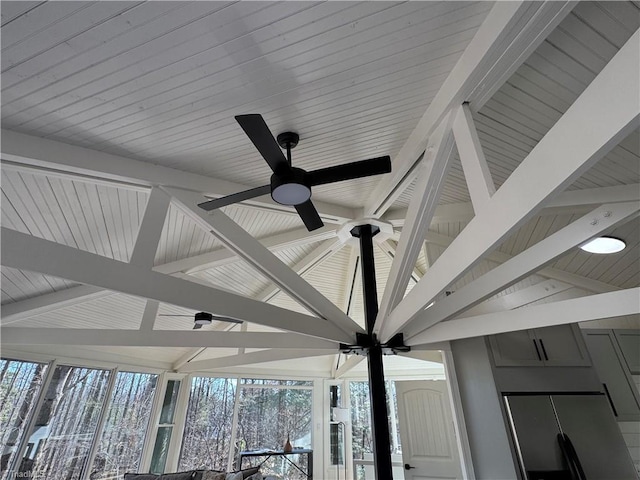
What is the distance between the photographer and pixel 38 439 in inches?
166

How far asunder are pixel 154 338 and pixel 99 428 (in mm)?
3160

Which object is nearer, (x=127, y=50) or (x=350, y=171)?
(x=127, y=50)

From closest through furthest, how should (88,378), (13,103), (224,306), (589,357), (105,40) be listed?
(105,40) < (13,103) < (224,306) < (589,357) < (88,378)

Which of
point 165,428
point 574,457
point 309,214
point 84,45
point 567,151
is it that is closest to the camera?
point 567,151

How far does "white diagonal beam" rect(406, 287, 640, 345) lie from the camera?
1813 millimetres

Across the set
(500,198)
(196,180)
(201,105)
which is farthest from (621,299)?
(196,180)

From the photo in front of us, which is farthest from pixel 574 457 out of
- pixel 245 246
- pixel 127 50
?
pixel 127 50

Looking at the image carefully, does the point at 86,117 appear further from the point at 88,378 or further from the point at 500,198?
the point at 88,378

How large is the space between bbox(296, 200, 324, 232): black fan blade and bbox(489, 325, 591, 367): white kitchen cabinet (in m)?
2.41

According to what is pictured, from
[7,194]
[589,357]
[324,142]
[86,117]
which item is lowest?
[589,357]

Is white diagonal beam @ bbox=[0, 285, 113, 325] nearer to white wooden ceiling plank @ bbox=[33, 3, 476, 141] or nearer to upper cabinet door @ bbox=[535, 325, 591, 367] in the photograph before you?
white wooden ceiling plank @ bbox=[33, 3, 476, 141]

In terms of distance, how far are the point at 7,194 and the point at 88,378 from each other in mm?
3936

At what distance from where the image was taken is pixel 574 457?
2775 mm

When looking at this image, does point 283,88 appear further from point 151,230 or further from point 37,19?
point 151,230
